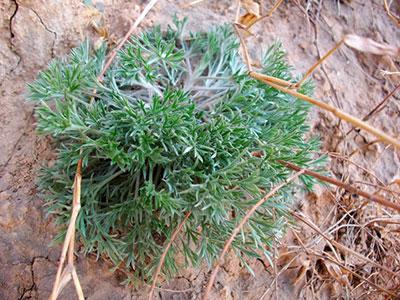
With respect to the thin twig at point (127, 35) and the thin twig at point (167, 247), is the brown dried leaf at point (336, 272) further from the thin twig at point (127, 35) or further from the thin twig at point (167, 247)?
the thin twig at point (127, 35)

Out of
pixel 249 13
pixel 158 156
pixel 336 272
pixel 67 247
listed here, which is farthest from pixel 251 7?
pixel 67 247

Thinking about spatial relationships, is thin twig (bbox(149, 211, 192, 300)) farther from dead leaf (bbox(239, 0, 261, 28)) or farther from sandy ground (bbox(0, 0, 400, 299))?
dead leaf (bbox(239, 0, 261, 28))

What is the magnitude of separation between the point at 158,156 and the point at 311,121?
108 centimetres

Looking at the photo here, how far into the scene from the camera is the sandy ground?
1929 mm

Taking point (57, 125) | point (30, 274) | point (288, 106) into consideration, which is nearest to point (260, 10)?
point (288, 106)

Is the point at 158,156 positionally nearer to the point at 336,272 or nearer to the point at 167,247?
the point at 167,247

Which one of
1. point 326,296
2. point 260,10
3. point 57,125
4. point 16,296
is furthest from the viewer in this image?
point 260,10

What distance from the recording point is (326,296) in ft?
7.32

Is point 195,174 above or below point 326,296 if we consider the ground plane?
above

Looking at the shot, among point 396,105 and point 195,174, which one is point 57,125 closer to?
point 195,174

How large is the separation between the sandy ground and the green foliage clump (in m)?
0.14

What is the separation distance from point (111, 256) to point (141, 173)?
346 mm

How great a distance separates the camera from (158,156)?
1733 mm

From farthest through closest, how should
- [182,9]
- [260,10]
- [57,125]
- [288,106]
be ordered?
[260,10]
[182,9]
[288,106]
[57,125]
